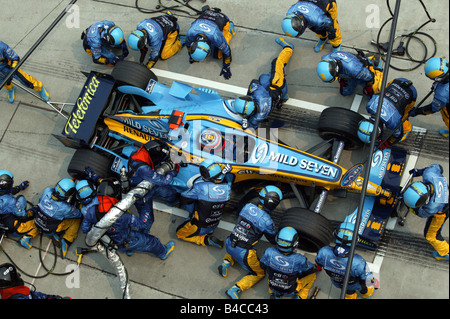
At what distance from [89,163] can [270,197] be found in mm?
3140

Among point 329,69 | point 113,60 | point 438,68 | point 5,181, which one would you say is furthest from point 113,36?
point 438,68

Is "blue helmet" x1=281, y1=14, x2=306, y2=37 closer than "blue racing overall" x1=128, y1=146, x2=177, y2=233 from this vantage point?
→ No

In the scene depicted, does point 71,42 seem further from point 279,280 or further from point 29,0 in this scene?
point 279,280

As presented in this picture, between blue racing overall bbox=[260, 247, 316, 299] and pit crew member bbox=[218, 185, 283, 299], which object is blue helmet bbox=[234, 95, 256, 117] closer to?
pit crew member bbox=[218, 185, 283, 299]

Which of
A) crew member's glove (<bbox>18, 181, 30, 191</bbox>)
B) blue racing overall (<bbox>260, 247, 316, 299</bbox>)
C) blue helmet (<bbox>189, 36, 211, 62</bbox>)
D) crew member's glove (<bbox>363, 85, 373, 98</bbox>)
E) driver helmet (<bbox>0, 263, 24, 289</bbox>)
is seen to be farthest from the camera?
crew member's glove (<bbox>18, 181, 30, 191</bbox>)

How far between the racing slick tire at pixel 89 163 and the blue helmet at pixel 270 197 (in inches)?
109

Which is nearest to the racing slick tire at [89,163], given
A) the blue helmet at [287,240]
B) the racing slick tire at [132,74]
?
the racing slick tire at [132,74]

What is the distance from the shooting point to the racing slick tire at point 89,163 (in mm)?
8414

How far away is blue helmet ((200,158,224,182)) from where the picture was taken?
24.6 feet

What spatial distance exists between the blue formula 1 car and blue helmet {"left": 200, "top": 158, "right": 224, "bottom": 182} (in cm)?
39

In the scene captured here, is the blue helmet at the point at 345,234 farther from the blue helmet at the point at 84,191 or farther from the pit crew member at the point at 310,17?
the blue helmet at the point at 84,191

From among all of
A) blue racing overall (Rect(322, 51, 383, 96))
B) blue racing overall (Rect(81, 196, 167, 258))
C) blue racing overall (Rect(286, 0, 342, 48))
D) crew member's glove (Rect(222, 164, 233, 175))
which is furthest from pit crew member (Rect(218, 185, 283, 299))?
blue racing overall (Rect(286, 0, 342, 48))

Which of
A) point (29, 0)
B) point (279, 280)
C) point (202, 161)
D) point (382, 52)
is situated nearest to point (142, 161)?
point (202, 161)

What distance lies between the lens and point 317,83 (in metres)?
9.19
